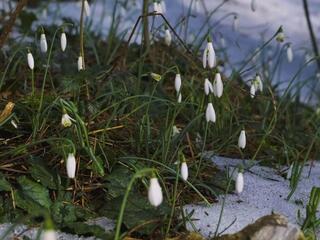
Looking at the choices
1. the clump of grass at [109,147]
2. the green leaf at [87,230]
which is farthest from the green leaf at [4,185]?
the green leaf at [87,230]

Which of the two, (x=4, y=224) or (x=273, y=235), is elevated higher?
(x=273, y=235)

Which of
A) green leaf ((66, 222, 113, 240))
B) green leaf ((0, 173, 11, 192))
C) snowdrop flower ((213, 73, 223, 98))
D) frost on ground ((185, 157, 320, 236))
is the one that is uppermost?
snowdrop flower ((213, 73, 223, 98))

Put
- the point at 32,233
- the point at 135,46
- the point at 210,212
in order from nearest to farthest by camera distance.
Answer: the point at 32,233 → the point at 210,212 → the point at 135,46

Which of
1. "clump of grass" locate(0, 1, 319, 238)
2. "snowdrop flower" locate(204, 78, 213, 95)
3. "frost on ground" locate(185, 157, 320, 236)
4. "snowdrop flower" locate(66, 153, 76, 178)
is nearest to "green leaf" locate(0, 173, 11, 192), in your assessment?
"clump of grass" locate(0, 1, 319, 238)

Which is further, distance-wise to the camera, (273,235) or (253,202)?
(253,202)

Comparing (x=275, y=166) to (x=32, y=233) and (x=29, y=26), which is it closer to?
(x=32, y=233)

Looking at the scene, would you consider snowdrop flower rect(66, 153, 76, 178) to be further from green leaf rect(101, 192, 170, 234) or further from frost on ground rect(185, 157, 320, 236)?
frost on ground rect(185, 157, 320, 236)

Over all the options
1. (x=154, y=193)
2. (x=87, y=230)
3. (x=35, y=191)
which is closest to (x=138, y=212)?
(x=87, y=230)

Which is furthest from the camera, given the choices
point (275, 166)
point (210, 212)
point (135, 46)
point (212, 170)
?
point (135, 46)

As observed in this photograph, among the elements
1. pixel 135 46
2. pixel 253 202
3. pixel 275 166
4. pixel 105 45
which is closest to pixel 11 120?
pixel 253 202
